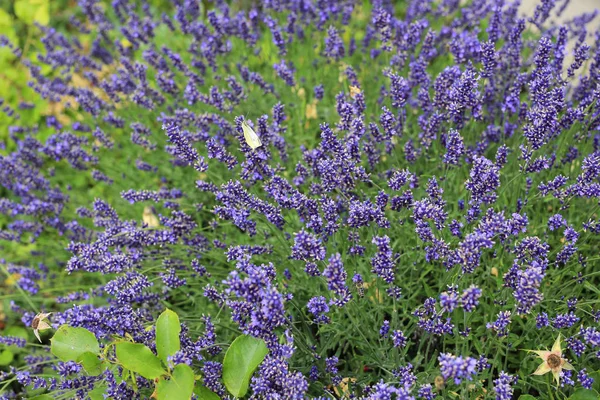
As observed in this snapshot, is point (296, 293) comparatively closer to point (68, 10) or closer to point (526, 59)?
point (526, 59)

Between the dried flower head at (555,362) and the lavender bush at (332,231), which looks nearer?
the dried flower head at (555,362)

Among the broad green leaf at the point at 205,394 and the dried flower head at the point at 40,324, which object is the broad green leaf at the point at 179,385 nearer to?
the broad green leaf at the point at 205,394

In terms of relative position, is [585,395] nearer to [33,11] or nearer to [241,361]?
[241,361]

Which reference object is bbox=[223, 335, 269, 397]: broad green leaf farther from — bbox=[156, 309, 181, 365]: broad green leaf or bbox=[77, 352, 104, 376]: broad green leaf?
bbox=[77, 352, 104, 376]: broad green leaf

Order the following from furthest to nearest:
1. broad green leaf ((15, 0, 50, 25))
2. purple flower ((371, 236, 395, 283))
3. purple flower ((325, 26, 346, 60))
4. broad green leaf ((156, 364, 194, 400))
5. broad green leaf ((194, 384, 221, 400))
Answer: broad green leaf ((15, 0, 50, 25))
purple flower ((325, 26, 346, 60))
broad green leaf ((194, 384, 221, 400))
purple flower ((371, 236, 395, 283))
broad green leaf ((156, 364, 194, 400))

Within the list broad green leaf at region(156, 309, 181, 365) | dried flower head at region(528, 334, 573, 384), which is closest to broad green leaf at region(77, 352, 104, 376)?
broad green leaf at region(156, 309, 181, 365)

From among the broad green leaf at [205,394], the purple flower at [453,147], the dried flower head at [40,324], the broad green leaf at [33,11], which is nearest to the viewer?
the broad green leaf at [205,394]

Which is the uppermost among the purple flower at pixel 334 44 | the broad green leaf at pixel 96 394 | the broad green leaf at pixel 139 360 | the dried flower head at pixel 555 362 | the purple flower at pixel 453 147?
the purple flower at pixel 334 44

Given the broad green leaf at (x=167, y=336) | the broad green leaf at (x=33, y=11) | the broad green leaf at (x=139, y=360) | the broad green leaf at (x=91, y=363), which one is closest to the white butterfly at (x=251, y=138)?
the broad green leaf at (x=167, y=336)
